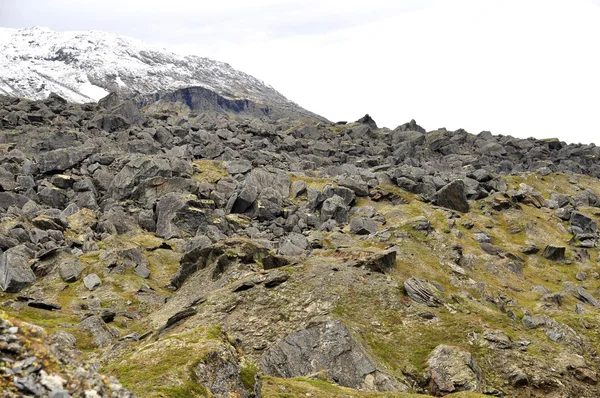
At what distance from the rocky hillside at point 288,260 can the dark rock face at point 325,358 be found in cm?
11

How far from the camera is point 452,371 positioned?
3025cm

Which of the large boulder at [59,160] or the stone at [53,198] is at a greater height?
the large boulder at [59,160]

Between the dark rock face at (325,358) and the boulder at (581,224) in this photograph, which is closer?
the dark rock face at (325,358)

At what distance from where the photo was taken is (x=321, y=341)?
105 feet

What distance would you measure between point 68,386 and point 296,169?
336 ft

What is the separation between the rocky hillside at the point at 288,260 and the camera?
1189 inches

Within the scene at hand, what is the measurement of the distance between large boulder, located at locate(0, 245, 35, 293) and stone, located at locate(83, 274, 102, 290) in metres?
5.30

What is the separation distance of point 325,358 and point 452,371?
8.12 metres

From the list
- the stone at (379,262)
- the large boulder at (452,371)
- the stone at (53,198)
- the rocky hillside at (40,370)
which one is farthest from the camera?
the stone at (53,198)

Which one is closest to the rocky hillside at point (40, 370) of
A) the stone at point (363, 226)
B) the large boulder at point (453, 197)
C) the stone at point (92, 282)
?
the stone at point (92, 282)

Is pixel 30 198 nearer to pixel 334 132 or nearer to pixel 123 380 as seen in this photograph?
pixel 123 380

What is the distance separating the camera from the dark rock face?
29.7m

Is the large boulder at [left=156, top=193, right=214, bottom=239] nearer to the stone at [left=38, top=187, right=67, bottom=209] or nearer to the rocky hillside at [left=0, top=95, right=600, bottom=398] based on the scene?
the rocky hillside at [left=0, top=95, right=600, bottom=398]

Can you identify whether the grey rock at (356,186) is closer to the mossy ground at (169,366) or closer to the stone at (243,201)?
the stone at (243,201)
